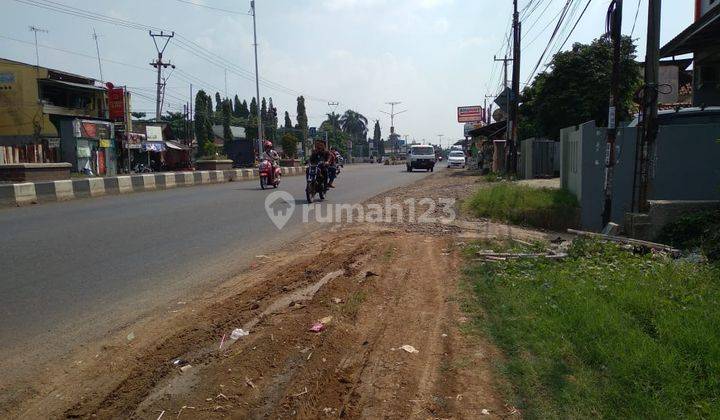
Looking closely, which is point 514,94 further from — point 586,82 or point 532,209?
point 532,209

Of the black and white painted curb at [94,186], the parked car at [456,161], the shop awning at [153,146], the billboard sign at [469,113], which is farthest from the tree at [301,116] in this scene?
the black and white painted curb at [94,186]

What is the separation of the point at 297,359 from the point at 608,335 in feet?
7.73

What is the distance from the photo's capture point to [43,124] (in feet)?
A: 136

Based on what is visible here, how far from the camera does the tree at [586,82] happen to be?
22.3 metres

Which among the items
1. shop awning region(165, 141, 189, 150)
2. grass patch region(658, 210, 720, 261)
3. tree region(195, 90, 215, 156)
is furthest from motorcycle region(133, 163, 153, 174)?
grass patch region(658, 210, 720, 261)

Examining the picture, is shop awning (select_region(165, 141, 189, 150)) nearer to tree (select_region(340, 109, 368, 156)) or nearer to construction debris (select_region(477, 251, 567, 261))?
construction debris (select_region(477, 251, 567, 261))

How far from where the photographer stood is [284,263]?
7.79 meters

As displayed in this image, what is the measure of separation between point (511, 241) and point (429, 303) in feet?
11.7

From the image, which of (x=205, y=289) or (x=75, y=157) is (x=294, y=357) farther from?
(x=75, y=157)

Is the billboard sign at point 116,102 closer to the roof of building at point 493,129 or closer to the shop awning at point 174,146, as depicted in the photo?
the shop awning at point 174,146

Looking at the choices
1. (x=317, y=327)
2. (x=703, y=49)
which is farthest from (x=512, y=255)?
(x=703, y=49)

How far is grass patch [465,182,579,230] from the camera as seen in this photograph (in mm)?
11688

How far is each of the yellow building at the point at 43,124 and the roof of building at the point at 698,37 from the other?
3788cm

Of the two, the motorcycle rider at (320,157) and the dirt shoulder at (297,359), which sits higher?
the motorcycle rider at (320,157)
